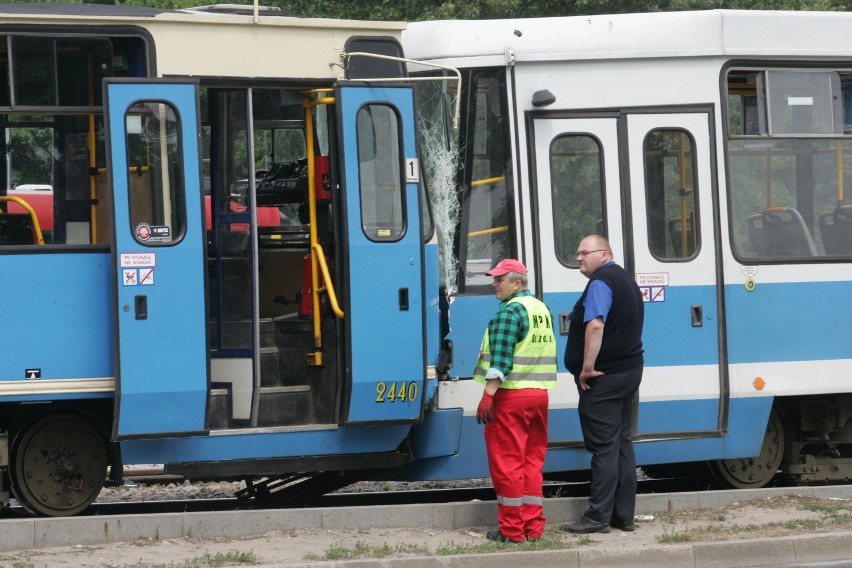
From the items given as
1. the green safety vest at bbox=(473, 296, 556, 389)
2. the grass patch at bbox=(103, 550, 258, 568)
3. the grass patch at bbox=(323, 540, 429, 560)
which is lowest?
the grass patch at bbox=(323, 540, 429, 560)

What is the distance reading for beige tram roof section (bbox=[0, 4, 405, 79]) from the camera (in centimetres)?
882

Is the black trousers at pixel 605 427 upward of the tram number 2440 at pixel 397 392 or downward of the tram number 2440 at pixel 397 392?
downward

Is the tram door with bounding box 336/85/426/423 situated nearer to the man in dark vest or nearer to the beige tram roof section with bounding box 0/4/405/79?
the beige tram roof section with bounding box 0/4/405/79

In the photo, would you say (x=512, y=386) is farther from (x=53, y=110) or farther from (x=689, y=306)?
(x=53, y=110)

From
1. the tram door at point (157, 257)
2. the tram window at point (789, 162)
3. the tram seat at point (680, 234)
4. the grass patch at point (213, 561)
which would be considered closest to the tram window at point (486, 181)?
the tram seat at point (680, 234)

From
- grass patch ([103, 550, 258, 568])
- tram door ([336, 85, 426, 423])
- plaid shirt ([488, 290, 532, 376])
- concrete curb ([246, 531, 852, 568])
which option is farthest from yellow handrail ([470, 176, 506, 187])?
grass patch ([103, 550, 258, 568])

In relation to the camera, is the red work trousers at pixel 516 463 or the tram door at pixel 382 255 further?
the tram door at pixel 382 255

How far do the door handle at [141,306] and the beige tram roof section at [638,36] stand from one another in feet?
9.33

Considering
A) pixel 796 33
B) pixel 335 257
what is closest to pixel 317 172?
pixel 335 257

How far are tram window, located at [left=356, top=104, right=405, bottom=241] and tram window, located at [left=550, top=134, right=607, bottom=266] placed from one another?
1.31m

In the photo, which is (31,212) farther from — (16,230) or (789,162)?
(789,162)

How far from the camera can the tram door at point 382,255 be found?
9258mm

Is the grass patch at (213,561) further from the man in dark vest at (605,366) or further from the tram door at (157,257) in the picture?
the man in dark vest at (605,366)

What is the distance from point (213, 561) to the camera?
797 centimetres
